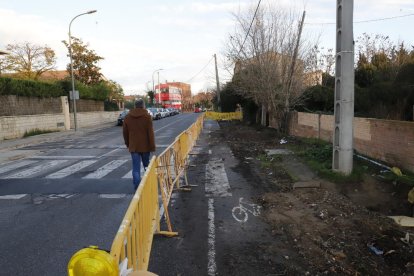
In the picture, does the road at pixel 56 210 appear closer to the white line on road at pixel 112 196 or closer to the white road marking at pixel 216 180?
the white line on road at pixel 112 196

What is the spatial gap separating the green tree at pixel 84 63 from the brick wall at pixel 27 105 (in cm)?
1639

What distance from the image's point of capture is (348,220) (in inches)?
252

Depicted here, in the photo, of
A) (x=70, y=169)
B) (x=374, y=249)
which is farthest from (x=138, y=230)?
(x=70, y=169)

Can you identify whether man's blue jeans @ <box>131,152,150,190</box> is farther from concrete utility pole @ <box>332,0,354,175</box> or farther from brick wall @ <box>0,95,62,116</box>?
brick wall @ <box>0,95,62,116</box>

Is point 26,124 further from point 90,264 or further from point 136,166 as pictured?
point 90,264

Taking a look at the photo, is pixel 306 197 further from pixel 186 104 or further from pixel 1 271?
pixel 186 104

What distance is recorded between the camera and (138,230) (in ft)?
12.4

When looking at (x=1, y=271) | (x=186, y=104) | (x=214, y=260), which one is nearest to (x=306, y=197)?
(x=214, y=260)

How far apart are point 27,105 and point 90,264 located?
27.3m

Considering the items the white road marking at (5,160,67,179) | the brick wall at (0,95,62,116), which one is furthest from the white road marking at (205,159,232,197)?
the brick wall at (0,95,62,116)

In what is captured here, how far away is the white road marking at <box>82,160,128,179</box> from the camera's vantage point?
10.6m

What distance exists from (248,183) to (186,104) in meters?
130

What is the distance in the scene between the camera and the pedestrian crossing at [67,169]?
35.5ft

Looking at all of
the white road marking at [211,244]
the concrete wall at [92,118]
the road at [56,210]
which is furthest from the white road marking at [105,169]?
the concrete wall at [92,118]
